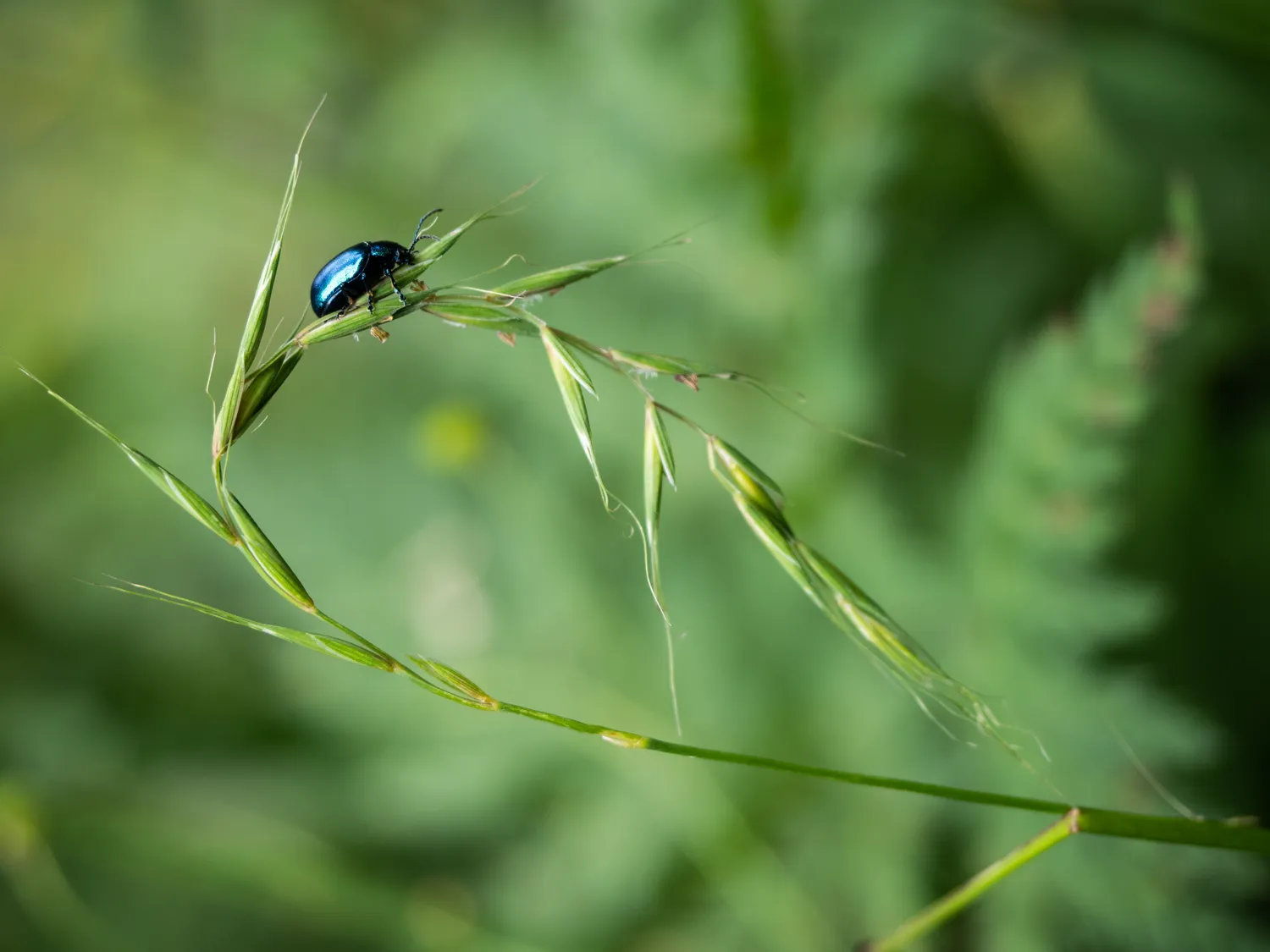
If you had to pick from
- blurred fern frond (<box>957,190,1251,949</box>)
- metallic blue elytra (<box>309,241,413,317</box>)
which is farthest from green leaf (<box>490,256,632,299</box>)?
blurred fern frond (<box>957,190,1251,949</box>)

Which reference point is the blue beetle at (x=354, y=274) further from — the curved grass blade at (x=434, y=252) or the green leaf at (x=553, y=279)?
the green leaf at (x=553, y=279)

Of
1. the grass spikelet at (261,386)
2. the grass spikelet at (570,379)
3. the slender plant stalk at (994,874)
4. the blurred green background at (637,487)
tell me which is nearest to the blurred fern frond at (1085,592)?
the blurred green background at (637,487)

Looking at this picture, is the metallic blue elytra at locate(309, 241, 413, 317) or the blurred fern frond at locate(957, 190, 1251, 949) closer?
the metallic blue elytra at locate(309, 241, 413, 317)

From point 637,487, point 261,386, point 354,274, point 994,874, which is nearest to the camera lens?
point 994,874

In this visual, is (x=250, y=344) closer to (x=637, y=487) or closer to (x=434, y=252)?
(x=434, y=252)

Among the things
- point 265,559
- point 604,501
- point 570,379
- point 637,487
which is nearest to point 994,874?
point 604,501

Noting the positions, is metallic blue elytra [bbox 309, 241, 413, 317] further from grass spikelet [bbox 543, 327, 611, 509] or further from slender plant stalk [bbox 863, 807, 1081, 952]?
slender plant stalk [bbox 863, 807, 1081, 952]
